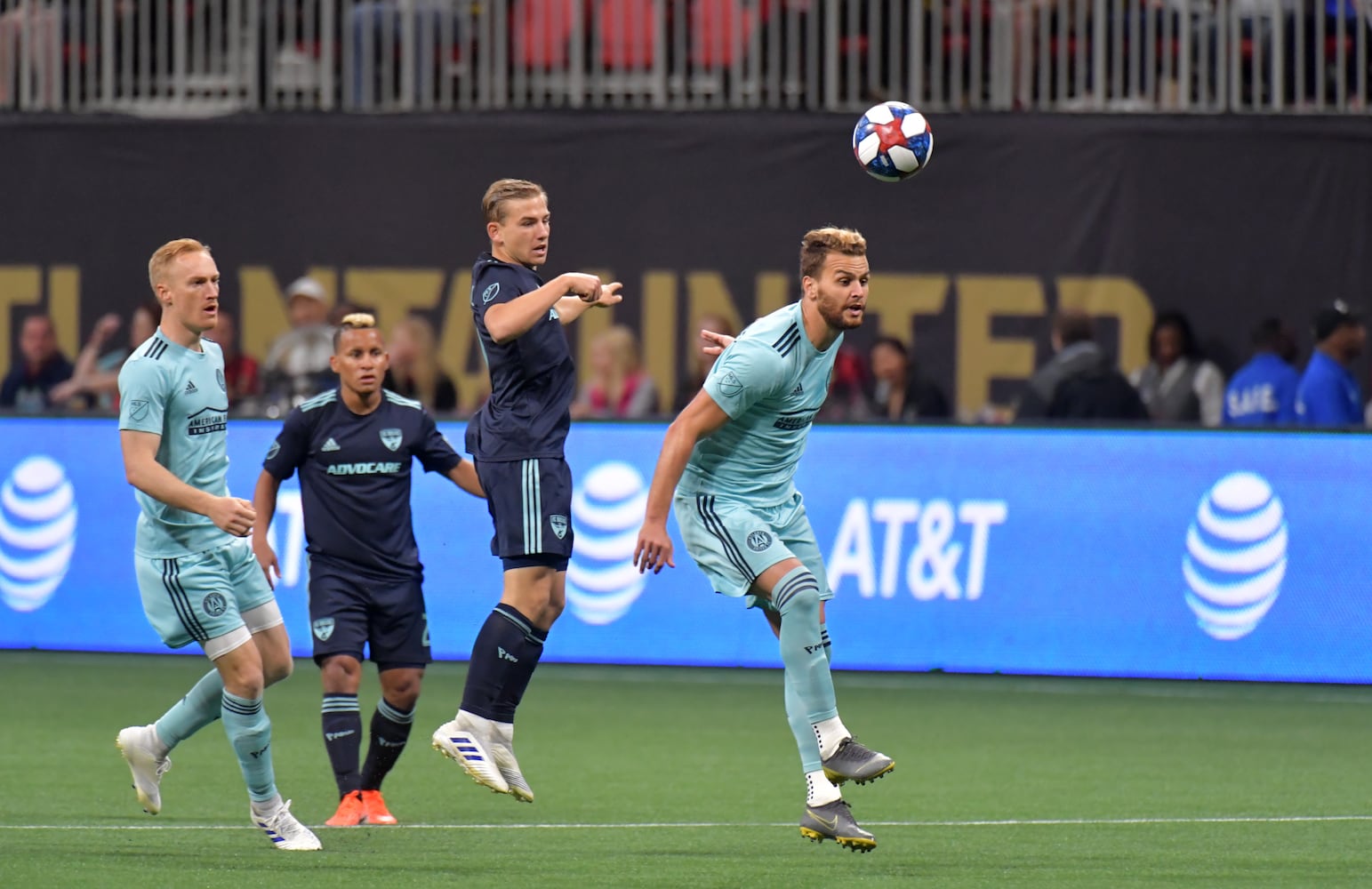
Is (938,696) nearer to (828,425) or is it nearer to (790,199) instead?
(828,425)

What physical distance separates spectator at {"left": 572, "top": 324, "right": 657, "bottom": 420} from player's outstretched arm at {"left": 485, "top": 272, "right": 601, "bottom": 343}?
7444 millimetres

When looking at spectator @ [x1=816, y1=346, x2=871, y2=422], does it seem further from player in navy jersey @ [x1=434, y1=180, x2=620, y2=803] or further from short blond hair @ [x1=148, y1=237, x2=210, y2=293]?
short blond hair @ [x1=148, y1=237, x2=210, y2=293]

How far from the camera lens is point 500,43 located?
1650cm

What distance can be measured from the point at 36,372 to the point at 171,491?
995 cm

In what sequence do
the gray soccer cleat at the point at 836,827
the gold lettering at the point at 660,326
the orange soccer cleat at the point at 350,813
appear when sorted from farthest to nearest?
the gold lettering at the point at 660,326
the orange soccer cleat at the point at 350,813
the gray soccer cleat at the point at 836,827

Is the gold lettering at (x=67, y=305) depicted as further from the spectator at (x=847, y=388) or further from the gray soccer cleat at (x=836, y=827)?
the gray soccer cleat at (x=836, y=827)

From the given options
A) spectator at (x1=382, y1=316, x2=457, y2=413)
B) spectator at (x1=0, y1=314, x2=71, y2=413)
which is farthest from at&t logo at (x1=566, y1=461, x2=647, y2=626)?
spectator at (x1=0, y1=314, x2=71, y2=413)

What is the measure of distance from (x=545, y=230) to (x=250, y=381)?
869 centimetres

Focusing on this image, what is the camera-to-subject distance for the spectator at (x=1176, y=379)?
15227 millimetres

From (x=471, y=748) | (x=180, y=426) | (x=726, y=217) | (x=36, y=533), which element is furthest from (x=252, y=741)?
(x=726, y=217)

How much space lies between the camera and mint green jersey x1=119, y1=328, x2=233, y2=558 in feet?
23.8

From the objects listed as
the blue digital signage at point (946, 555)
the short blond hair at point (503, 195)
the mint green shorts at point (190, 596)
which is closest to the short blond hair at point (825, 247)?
the short blond hair at point (503, 195)

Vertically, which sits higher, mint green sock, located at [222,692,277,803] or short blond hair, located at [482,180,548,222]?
short blond hair, located at [482,180,548,222]

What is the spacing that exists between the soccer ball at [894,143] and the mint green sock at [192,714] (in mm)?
3471
